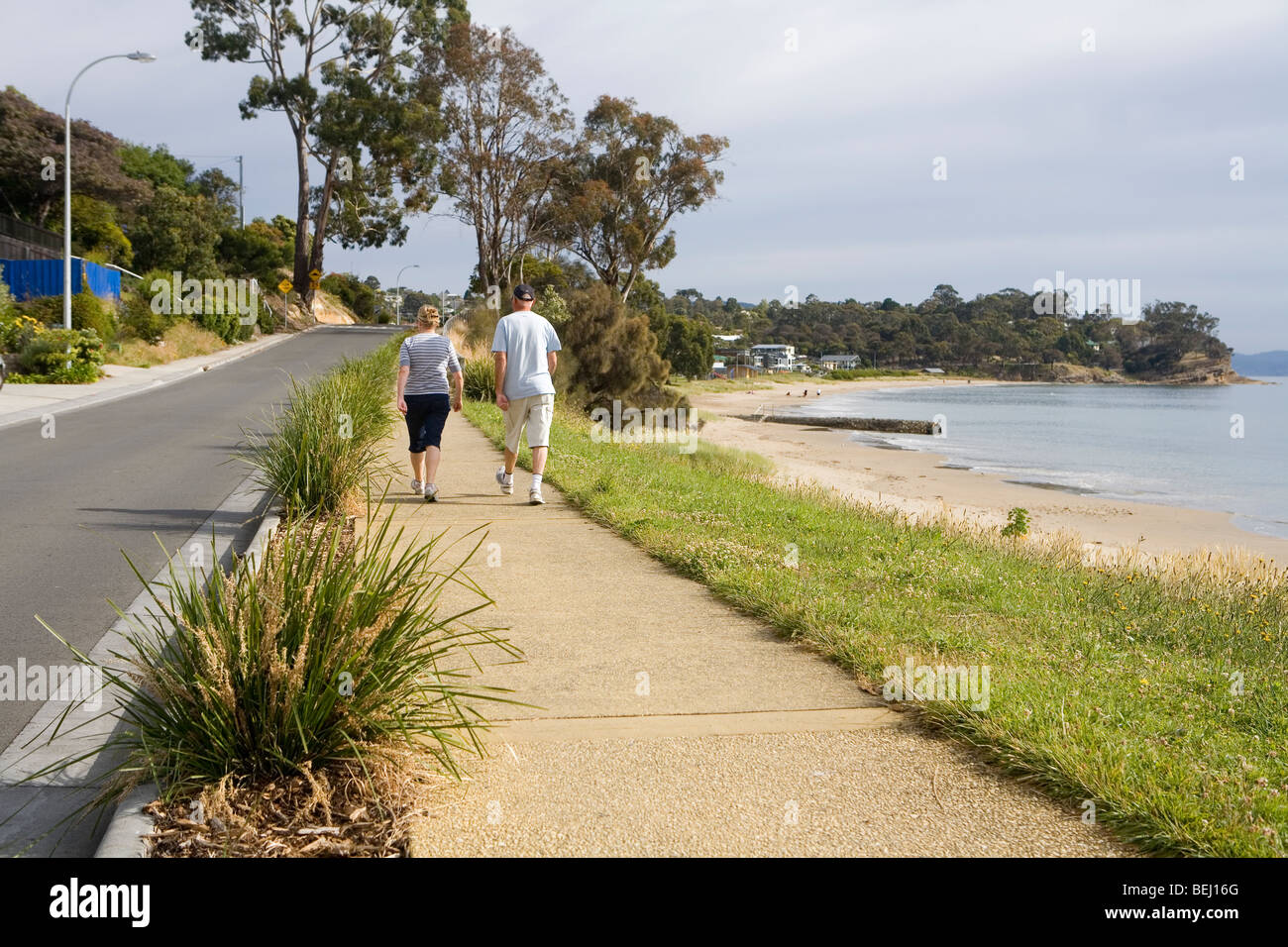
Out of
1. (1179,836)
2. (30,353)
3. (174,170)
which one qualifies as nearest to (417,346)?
(1179,836)

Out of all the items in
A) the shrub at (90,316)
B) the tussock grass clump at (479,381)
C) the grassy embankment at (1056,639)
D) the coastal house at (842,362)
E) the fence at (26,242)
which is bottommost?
the grassy embankment at (1056,639)

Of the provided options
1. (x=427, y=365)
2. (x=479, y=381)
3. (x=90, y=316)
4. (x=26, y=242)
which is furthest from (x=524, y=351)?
(x=26, y=242)

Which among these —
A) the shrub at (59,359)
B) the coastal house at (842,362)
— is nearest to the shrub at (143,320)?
the shrub at (59,359)

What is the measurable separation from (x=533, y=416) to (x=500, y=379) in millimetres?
455

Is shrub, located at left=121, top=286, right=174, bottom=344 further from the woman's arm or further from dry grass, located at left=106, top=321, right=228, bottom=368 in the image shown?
the woman's arm

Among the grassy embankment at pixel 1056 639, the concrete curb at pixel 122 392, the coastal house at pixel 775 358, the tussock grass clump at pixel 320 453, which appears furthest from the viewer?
the coastal house at pixel 775 358

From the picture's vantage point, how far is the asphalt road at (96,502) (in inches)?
257

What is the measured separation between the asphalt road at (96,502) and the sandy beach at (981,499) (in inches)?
389

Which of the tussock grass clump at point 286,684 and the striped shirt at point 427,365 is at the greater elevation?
the striped shirt at point 427,365

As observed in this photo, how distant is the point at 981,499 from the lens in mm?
26078

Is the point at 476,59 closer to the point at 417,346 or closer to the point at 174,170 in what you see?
the point at 174,170

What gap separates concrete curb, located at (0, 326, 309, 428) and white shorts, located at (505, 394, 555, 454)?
1103 cm

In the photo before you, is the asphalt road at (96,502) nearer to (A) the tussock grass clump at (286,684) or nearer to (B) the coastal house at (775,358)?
(A) the tussock grass clump at (286,684)

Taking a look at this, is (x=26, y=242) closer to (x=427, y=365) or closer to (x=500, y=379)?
(x=427, y=365)
